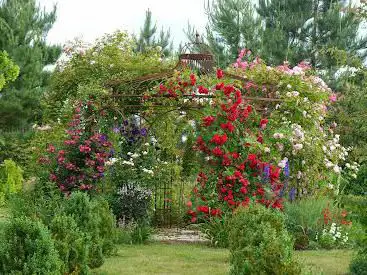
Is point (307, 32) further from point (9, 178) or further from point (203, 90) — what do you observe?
point (203, 90)

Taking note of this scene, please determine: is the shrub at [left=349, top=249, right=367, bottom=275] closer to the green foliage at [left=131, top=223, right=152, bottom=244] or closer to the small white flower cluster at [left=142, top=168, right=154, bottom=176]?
the green foliage at [left=131, top=223, right=152, bottom=244]

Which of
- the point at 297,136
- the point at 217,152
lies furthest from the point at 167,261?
the point at 297,136

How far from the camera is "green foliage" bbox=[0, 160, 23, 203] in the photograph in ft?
67.0

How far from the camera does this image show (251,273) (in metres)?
5.90

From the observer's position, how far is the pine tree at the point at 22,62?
25.6m

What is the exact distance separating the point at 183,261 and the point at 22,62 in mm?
18351

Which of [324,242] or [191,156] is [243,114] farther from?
[191,156]

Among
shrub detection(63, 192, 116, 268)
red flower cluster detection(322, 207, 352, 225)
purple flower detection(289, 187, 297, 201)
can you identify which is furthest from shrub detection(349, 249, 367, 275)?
purple flower detection(289, 187, 297, 201)

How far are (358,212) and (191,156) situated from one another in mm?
8788

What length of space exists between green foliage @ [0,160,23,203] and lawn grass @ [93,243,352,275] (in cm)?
1029

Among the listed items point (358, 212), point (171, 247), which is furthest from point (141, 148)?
point (358, 212)

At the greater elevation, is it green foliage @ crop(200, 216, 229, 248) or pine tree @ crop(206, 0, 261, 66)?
pine tree @ crop(206, 0, 261, 66)

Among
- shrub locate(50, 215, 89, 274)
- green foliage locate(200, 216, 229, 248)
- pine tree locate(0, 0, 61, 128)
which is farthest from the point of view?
pine tree locate(0, 0, 61, 128)

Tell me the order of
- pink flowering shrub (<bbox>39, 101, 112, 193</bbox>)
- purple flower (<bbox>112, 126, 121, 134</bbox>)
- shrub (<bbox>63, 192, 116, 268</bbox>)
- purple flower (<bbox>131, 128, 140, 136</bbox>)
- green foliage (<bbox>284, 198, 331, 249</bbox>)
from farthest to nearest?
1. purple flower (<bbox>131, 128, 140, 136</bbox>)
2. purple flower (<bbox>112, 126, 121, 134</bbox>)
3. pink flowering shrub (<bbox>39, 101, 112, 193</bbox>)
4. green foliage (<bbox>284, 198, 331, 249</bbox>)
5. shrub (<bbox>63, 192, 116, 268</bbox>)
